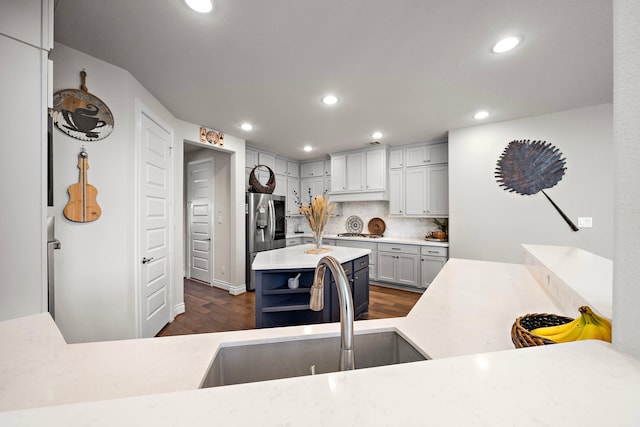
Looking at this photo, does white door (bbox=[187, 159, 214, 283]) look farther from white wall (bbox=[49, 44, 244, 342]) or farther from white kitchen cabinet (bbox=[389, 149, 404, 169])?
white kitchen cabinet (bbox=[389, 149, 404, 169])

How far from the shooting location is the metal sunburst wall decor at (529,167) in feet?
8.88

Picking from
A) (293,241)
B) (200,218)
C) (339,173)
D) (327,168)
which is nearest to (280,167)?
(327,168)

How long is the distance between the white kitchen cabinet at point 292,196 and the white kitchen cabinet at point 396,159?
2.11 meters

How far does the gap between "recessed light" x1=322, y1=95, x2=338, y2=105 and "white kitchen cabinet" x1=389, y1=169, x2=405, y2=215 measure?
209cm

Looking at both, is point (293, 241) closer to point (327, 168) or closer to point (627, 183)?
point (327, 168)

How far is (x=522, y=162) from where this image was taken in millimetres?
2832

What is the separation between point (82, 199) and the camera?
1669mm

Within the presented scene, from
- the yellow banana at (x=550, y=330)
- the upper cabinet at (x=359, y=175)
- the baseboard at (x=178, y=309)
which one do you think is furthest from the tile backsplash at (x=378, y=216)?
the yellow banana at (x=550, y=330)

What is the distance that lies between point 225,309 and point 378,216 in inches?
125

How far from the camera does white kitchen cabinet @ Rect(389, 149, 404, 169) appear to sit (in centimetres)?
405

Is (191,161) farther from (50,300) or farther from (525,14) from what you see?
(525,14)

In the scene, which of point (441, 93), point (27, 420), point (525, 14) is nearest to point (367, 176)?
point (441, 93)

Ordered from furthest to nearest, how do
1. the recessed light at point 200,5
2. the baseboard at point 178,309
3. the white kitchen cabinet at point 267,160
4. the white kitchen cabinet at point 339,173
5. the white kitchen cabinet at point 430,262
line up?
1. the white kitchen cabinet at point 339,173
2. the white kitchen cabinet at point 267,160
3. the white kitchen cabinet at point 430,262
4. the baseboard at point 178,309
5. the recessed light at point 200,5

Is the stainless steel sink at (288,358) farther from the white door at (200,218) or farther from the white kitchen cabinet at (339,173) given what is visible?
the white kitchen cabinet at (339,173)
